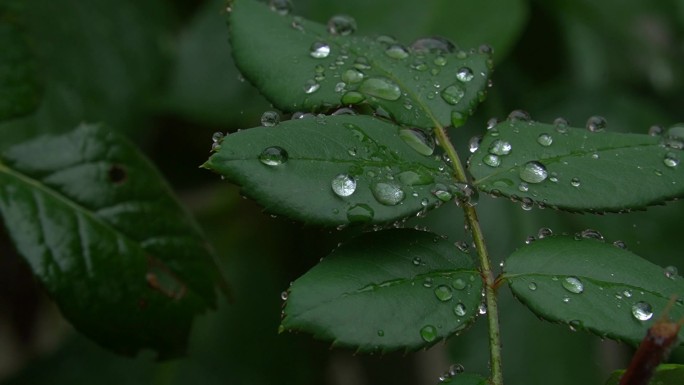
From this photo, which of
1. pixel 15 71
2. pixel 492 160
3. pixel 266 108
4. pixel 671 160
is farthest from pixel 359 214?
pixel 266 108

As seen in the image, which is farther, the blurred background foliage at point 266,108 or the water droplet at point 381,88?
the blurred background foliage at point 266,108

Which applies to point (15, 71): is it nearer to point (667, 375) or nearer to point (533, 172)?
point (533, 172)

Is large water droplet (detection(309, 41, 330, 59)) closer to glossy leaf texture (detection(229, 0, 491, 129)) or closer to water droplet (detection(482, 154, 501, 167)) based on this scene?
glossy leaf texture (detection(229, 0, 491, 129))

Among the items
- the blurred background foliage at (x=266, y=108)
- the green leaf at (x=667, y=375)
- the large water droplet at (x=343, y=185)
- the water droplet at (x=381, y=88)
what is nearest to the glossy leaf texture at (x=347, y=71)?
the water droplet at (x=381, y=88)

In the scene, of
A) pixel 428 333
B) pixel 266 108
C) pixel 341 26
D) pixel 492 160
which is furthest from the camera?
pixel 266 108

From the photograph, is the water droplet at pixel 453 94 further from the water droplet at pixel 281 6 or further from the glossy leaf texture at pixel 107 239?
the glossy leaf texture at pixel 107 239
